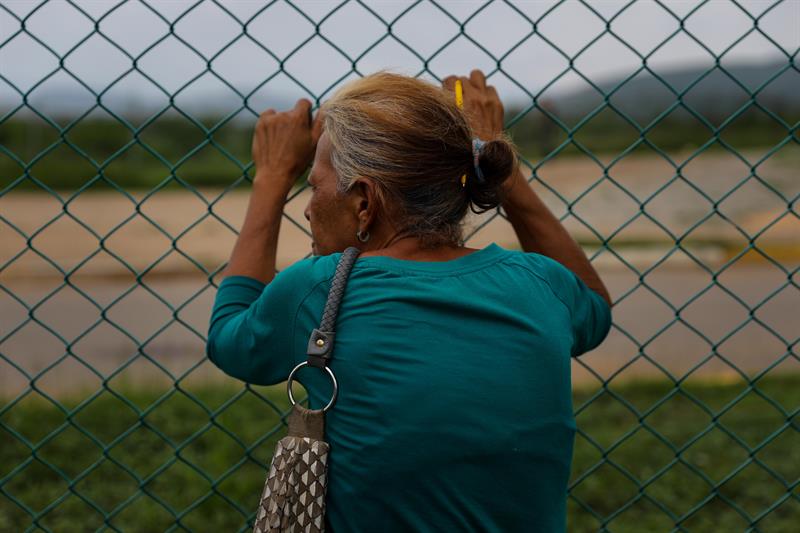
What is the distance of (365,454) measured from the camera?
1523 mm

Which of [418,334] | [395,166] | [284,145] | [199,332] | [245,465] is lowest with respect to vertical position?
[199,332]

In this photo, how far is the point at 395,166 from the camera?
62.6 inches

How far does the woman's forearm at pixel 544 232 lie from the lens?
6.72 feet

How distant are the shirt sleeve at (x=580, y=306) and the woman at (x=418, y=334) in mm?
11

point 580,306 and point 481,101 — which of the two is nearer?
point 580,306

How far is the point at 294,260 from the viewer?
31.0 feet

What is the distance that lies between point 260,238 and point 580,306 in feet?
2.17

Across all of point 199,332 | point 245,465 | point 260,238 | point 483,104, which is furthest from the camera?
point 199,332

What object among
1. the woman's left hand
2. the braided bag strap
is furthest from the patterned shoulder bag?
the woman's left hand

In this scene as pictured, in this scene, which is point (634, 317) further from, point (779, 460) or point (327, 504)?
point (327, 504)

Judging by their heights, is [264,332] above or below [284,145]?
below

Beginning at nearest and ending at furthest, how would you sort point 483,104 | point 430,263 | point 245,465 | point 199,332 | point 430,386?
point 430,386 < point 430,263 < point 483,104 < point 245,465 < point 199,332

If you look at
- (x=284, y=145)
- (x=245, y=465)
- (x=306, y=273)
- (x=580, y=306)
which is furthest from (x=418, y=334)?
(x=245, y=465)

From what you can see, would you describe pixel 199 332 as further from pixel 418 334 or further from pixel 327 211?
pixel 418 334
